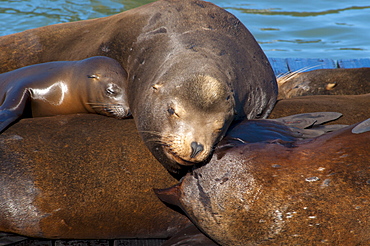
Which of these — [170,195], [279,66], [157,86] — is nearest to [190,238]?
[170,195]

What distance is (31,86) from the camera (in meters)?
4.56

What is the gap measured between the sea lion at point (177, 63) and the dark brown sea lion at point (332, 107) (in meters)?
0.12

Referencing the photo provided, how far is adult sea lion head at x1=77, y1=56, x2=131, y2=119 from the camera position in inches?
175

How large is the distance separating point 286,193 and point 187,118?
85cm

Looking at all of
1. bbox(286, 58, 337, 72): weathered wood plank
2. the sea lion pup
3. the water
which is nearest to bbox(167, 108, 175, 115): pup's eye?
the sea lion pup

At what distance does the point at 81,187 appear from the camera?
392 cm

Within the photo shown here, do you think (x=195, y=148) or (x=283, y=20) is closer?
(x=195, y=148)

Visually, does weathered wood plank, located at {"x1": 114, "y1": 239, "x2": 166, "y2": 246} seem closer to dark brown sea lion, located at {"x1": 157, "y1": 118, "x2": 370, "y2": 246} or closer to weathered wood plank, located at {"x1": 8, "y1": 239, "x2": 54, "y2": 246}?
weathered wood plank, located at {"x1": 8, "y1": 239, "x2": 54, "y2": 246}

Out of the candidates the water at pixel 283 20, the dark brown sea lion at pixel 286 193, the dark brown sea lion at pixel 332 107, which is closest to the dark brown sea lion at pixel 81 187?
the dark brown sea lion at pixel 286 193

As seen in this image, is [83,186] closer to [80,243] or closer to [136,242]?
[80,243]

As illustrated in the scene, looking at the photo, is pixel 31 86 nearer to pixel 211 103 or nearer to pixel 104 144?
pixel 104 144

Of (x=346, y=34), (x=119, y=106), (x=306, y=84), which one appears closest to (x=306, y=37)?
(x=346, y=34)

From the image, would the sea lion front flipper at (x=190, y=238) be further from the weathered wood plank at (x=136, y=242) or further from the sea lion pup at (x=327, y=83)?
the sea lion pup at (x=327, y=83)

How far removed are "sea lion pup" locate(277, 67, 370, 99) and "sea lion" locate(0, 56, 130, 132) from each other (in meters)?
2.47
